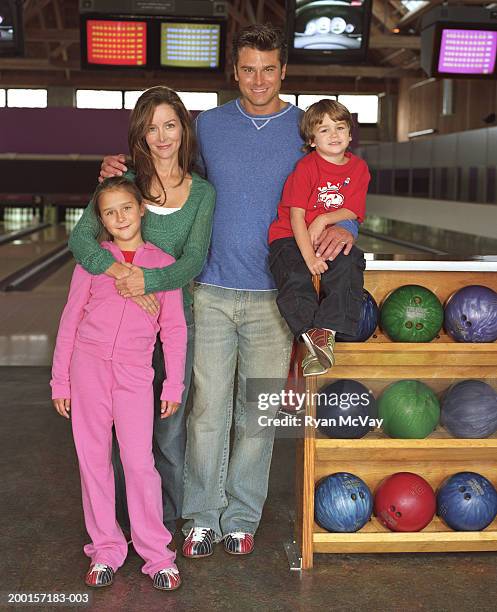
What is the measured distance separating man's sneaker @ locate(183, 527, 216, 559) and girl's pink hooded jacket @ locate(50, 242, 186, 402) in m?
0.46

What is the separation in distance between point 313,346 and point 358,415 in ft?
1.23

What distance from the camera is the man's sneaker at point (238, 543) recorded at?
7.95 feet

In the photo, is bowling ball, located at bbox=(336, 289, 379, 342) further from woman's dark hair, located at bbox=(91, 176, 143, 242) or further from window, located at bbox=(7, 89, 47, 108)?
window, located at bbox=(7, 89, 47, 108)

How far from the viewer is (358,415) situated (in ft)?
7.90

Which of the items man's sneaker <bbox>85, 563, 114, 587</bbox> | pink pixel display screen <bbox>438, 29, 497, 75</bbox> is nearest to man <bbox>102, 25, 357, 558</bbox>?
man's sneaker <bbox>85, 563, 114, 587</bbox>

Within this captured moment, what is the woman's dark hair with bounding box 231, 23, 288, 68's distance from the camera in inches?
86.0

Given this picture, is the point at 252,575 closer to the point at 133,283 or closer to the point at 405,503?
the point at 405,503

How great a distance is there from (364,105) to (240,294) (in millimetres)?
19479

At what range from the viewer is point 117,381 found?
213cm

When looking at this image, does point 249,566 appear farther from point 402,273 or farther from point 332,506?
point 402,273

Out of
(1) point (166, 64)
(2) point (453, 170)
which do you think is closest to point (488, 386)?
(1) point (166, 64)

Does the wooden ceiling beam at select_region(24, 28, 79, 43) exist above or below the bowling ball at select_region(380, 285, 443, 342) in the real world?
above

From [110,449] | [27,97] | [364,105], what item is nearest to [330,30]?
[110,449]

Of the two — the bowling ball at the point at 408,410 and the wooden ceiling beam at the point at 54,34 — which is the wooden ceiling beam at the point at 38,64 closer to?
the wooden ceiling beam at the point at 54,34
